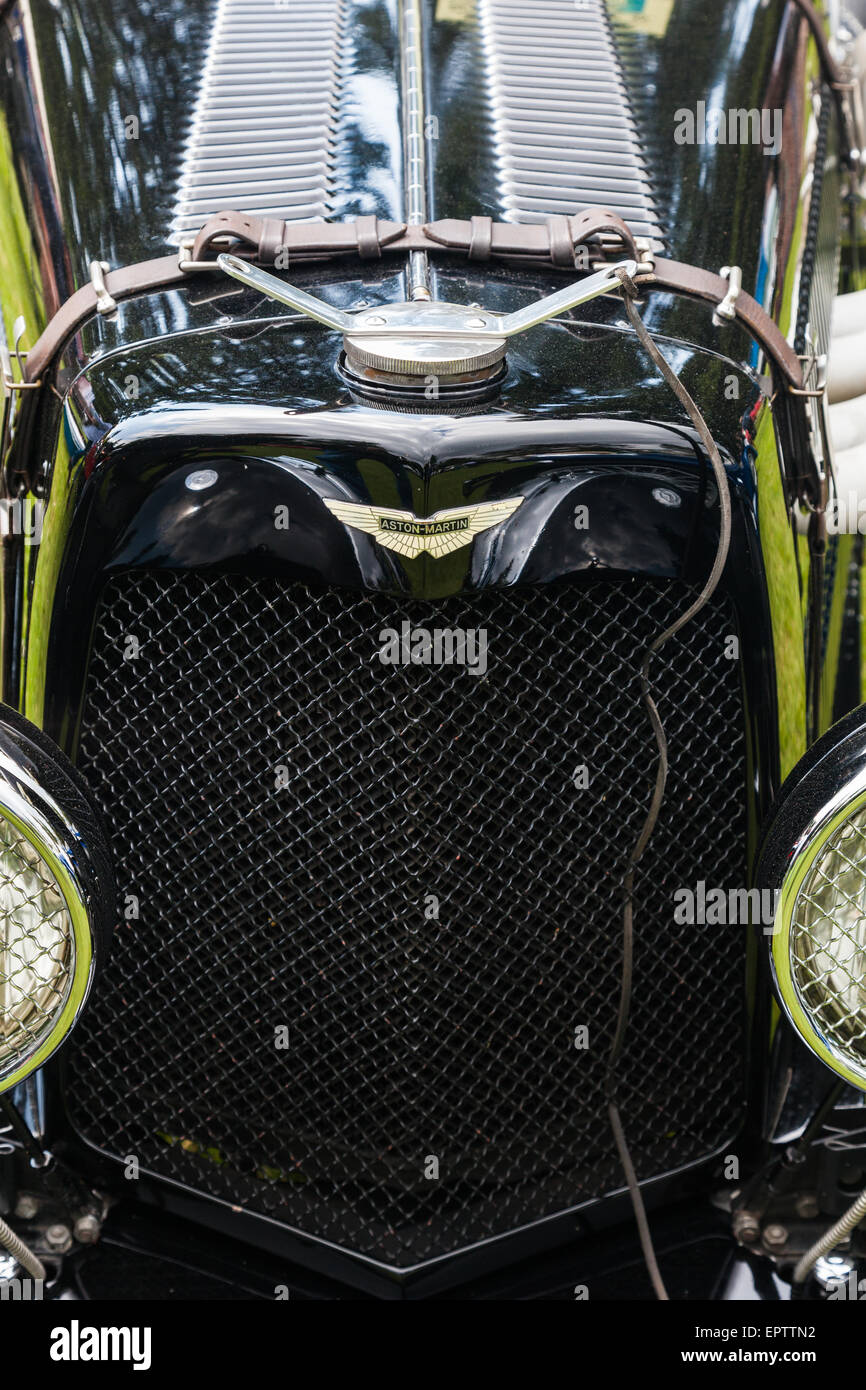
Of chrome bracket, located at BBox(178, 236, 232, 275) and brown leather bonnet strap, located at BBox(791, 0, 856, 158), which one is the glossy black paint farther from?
brown leather bonnet strap, located at BBox(791, 0, 856, 158)

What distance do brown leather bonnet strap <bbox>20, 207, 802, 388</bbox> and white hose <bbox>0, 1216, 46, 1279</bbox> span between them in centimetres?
99

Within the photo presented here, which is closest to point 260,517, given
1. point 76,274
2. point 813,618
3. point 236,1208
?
point 76,274

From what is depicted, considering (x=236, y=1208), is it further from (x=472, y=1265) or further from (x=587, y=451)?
(x=587, y=451)

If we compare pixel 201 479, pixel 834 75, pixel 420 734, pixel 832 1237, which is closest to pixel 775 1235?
pixel 832 1237

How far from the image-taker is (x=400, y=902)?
1662 millimetres

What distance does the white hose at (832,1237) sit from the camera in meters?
1.53

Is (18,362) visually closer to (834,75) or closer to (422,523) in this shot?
(422,523)

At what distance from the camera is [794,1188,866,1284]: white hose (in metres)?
1.53

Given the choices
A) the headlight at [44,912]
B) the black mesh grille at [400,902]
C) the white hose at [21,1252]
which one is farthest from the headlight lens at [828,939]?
the white hose at [21,1252]

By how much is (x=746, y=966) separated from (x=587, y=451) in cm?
71

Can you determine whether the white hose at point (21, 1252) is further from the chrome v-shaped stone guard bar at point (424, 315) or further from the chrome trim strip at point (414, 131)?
the chrome trim strip at point (414, 131)

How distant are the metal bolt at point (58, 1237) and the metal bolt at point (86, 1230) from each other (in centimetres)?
Answer: 1

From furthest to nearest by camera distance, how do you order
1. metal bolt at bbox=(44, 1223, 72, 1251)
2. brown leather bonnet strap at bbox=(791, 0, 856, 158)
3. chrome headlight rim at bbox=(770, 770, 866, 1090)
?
1. brown leather bonnet strap at bbox=(791, 0, 856, 158)
2. metal bolt at bbox=(44, 1223, 72, 1251)
3. chrome headlight rim at bbox=(770, 770, 866, 1090)

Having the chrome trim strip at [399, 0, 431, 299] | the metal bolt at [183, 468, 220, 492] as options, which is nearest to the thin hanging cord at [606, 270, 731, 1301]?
the chrome trim strip at [399, 0, 431, 299]
